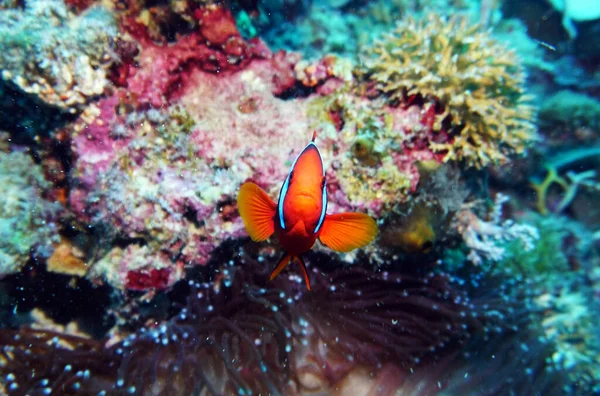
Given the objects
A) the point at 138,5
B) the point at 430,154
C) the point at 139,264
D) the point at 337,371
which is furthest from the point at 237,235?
the point at 138,5

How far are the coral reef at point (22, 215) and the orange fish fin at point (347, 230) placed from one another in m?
2.39

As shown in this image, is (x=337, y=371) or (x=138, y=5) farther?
(x=138, y=5)

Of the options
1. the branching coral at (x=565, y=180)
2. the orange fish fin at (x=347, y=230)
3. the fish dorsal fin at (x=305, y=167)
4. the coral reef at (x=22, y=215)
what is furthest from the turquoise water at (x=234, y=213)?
the branching coral at (x=565, y=180)

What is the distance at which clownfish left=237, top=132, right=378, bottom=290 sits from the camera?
5.08 ft

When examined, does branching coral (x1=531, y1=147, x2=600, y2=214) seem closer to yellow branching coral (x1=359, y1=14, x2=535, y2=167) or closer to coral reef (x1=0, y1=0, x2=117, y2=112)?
yellow branching coral (x1=359, y1=14, x2=535, y2=167)

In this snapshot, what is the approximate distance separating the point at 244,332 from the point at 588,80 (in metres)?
6.78

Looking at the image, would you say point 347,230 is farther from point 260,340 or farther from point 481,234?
point 481,234

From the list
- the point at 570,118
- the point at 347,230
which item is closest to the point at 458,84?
the point at 347,230

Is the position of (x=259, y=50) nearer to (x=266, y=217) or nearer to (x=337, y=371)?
(x=266, y=217)

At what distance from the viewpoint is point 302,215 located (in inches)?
62.6

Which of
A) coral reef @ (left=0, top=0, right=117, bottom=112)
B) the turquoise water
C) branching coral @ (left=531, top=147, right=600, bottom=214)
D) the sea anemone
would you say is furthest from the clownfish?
branching coral @ (left=531, top=147, right=600, bottom=214)

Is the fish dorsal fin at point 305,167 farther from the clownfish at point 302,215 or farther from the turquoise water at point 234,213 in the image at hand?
the turquoise water at point 234,213

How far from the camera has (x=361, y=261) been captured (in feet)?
9.82

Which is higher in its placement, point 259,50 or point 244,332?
point 259,50
